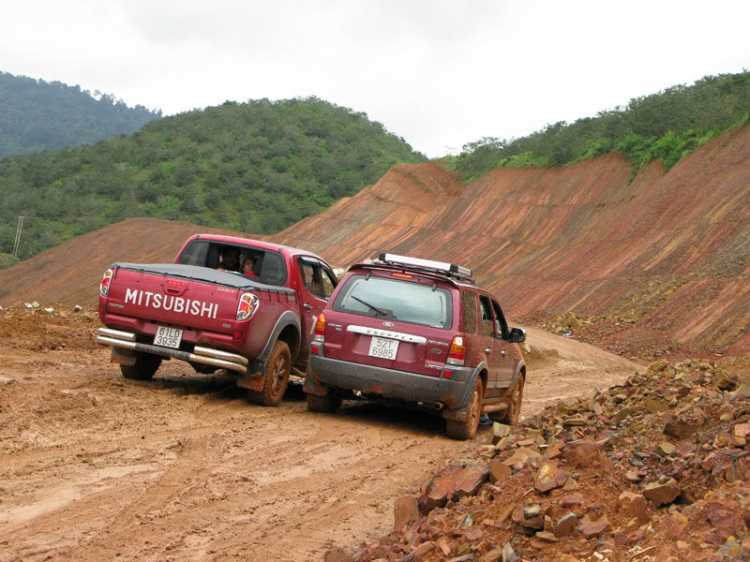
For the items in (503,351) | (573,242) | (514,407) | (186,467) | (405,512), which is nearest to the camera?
(405,512)

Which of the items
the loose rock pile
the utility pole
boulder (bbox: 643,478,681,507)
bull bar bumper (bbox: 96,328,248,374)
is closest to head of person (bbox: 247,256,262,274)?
bull bar bumper (bbox: 96,328,248,374)

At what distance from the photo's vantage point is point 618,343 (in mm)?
27375

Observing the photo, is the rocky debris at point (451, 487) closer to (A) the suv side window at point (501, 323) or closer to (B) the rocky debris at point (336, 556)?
(B) the rocky debris at point (336, 556)

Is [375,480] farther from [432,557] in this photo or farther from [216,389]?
[216,389]

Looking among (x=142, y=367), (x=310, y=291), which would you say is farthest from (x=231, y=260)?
(x=142, y=367)

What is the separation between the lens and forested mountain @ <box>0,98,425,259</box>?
239 feet

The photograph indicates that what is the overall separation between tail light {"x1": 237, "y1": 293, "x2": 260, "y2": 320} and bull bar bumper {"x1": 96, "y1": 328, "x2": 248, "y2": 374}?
44 cm

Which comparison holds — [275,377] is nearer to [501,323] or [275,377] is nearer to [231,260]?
[231,260]

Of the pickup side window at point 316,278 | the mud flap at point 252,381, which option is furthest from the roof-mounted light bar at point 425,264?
the mud flap at point 252,381

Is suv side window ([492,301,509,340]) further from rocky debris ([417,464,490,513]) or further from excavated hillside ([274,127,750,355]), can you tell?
excavated hillside ([274,127,750,355])

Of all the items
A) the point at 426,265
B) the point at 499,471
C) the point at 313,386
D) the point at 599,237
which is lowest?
the point at 313,386

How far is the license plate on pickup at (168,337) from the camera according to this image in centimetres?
988

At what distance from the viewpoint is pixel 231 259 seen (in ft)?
37.8

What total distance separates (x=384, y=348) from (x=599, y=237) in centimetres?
3098
